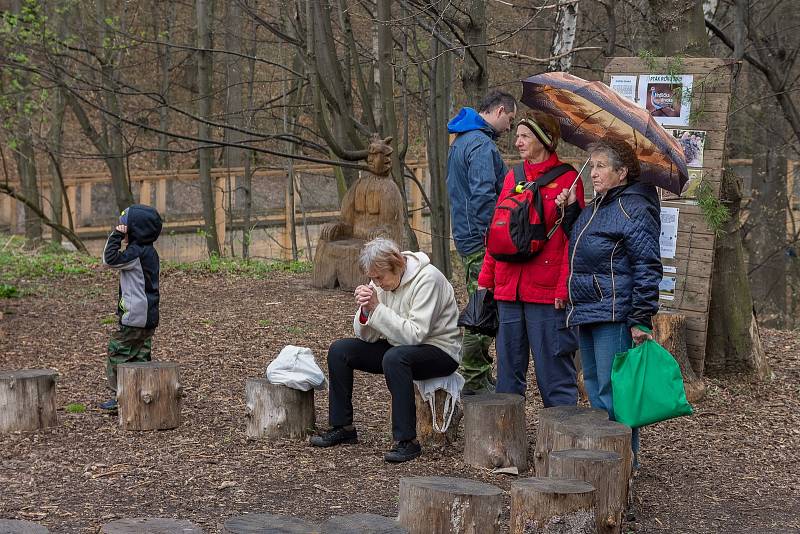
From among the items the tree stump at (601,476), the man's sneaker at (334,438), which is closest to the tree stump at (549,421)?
the tree stump at (601,476)

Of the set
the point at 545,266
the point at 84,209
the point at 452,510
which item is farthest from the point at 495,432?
the point at 84,209

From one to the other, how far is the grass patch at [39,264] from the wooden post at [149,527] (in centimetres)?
922

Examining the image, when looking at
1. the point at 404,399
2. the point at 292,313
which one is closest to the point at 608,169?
the point at 404,399

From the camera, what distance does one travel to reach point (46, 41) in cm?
1380

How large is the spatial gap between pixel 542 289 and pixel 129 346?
2861 millimetres

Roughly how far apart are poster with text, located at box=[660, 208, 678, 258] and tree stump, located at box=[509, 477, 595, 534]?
3.31 meters

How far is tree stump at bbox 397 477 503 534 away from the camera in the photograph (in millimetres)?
4141

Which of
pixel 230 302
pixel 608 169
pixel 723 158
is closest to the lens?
pixel 608 169

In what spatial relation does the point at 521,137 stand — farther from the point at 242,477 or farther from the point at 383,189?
the point at 383,189

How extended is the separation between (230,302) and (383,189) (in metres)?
2.08

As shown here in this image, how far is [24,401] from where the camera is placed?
20.2 ft

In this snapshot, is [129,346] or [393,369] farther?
[129,346]

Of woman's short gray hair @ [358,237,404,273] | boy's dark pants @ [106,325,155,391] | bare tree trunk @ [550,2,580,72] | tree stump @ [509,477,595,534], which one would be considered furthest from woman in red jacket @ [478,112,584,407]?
bare tree trunk @ [550,2,580,72]

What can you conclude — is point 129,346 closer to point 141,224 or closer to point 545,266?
point 141,224
